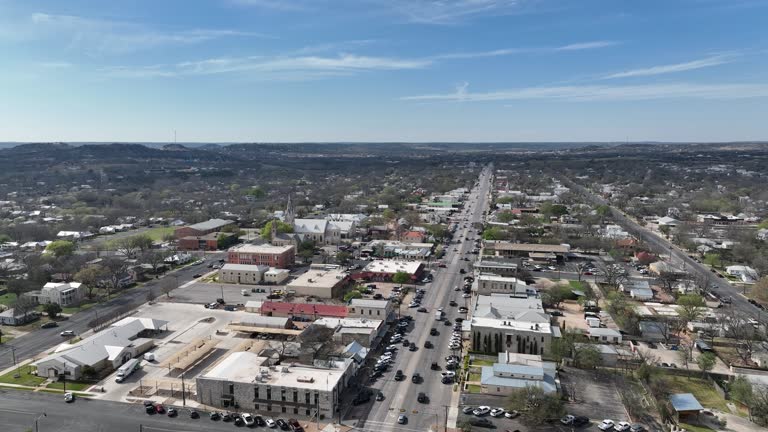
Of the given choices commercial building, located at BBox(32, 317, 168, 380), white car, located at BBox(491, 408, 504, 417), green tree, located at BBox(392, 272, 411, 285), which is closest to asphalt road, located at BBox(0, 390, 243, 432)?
commercial building, located at BBox(32, 317, 168, 380)

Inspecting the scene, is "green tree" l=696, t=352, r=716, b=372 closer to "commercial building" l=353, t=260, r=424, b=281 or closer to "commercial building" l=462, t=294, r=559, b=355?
"commercial building" l=462, t=294, r=559, b=355

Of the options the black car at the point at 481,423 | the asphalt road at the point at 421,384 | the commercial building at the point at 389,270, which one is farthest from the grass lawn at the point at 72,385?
the commercial building at the point at 389,270

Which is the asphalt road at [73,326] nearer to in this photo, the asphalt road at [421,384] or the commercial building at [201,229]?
the commercial building at [201,229]

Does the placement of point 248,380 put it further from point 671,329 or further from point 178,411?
point 671,329

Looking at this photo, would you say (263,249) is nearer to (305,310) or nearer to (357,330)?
(305,310)

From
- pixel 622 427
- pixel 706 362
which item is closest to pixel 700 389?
pixel 706 362

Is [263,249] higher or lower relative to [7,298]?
higher

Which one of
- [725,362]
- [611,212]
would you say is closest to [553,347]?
[725,362]
